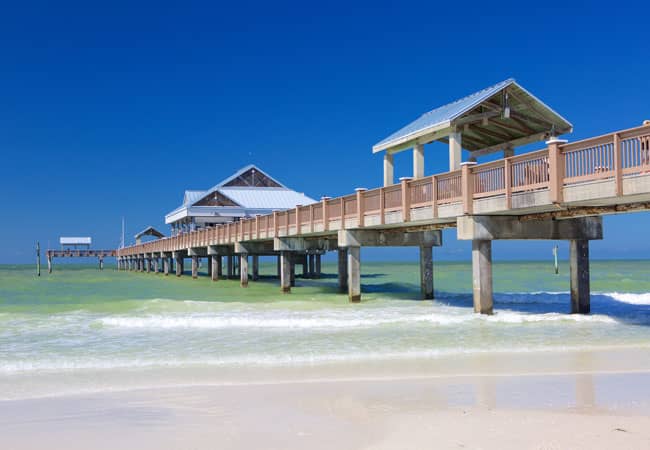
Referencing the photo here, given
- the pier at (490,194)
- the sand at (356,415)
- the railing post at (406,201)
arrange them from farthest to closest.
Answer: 1. the railing post at (406,201)
2. the pier at (490,194)
3. the sand at (356,415)

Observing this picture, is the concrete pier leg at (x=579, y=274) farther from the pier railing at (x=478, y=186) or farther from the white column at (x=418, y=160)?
the white column at (x=418, y=160)

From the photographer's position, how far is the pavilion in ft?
62.6

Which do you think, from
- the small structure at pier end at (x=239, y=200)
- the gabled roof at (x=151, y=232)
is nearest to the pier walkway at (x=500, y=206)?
the small structure at pier end at (x=239, y=200)

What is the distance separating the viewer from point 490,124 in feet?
65.1

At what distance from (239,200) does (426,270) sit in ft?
102

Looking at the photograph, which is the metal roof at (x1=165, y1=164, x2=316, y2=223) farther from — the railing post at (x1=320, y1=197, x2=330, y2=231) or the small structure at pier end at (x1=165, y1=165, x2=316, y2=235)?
the railing post at (x1=320, y1=197, x2=330, y2=231)

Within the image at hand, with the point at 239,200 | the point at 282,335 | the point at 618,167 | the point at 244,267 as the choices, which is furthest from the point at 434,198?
the point at 239,200

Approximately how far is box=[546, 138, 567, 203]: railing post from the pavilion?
6013 mm

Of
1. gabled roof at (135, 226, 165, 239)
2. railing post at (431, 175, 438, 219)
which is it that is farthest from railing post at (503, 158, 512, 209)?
gabled roof at (135, 226, 165, 239)

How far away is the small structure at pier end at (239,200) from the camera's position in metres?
52.8

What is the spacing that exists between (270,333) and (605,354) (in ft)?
24.0

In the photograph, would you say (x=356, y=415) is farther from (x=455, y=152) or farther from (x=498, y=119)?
(x=498, y=119)

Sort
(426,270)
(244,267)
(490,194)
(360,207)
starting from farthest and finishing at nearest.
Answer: (244,267), (426,270), (360,207), (490,194)

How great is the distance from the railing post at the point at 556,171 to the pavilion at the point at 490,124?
6013 millimetres
